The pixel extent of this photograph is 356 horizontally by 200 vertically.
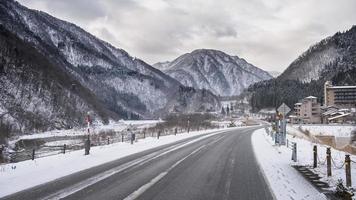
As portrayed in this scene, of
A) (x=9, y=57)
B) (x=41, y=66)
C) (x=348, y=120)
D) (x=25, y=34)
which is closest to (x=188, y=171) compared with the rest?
(x=9, y=57)

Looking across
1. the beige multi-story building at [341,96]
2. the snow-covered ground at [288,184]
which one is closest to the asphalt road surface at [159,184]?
the snow-covered ground at [288,184]

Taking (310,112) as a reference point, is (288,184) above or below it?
below

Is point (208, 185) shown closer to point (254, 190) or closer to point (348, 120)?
point (254, 190)

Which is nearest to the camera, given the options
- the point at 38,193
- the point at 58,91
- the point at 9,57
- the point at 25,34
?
the point at 38,193

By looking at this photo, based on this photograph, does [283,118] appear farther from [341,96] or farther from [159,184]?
[341,96]

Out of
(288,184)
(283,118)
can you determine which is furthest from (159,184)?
(283,118)

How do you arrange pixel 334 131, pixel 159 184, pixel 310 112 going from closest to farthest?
1. pixel 159 184
2. pixel 334 131
3. pixel 310 112

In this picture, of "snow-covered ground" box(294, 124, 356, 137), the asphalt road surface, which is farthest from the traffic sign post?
"snow-covered ground" box(294, 124, 356, 137)

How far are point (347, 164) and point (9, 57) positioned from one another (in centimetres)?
9521

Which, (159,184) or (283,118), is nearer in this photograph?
(159,184)

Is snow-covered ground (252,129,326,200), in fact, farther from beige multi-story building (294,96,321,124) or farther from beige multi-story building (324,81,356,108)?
beige multi-story building (324,81,356,108)

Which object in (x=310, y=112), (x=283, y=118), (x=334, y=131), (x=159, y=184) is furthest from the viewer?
(x=310, y=112)

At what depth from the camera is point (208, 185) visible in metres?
11.8

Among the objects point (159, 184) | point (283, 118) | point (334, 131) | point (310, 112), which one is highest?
point (310, 112)
